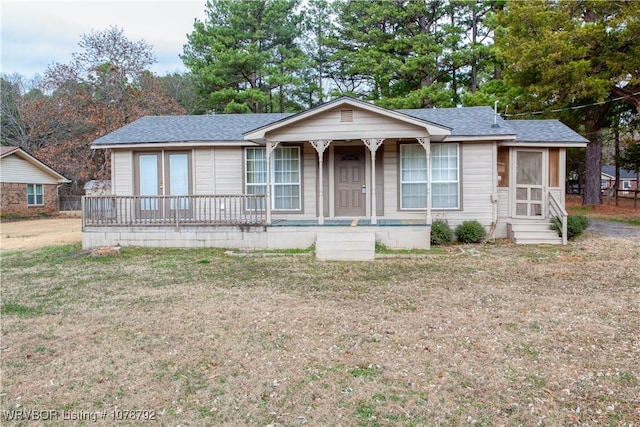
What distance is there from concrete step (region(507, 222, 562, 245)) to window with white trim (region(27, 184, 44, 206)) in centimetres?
2805

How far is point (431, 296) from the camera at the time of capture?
6176mm

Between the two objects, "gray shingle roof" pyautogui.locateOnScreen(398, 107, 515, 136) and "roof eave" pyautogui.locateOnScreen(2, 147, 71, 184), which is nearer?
"gray shingle roof" pyautogui.locateOnScreen(398, 107, 515, 136)

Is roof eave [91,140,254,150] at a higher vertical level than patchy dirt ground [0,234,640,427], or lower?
higher

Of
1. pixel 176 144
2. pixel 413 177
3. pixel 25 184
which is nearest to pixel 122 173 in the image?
pixel 176 144

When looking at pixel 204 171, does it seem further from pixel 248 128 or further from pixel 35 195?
pixel 35 195

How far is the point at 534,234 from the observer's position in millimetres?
11055

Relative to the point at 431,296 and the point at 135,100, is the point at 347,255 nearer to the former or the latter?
the point at 431,296

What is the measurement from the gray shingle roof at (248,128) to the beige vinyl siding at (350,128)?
3.00 feet

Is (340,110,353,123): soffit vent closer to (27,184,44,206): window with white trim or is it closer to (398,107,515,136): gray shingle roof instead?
(398,107,515,136): gray shingle roof

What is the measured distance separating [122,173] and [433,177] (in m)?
9.17

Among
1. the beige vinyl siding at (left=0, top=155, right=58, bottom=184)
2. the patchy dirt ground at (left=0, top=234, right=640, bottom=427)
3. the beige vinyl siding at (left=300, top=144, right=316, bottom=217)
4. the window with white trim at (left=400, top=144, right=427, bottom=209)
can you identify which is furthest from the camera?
the beige vinyl siding at (left=0, top=155, right=58, bottom=184)

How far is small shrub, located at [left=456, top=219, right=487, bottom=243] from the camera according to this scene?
10859mm

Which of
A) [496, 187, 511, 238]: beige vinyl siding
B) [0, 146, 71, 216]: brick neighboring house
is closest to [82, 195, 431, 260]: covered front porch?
[496, 187, 511, 238]: beige vinyl siding

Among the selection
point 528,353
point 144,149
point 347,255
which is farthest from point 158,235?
point 528,353
